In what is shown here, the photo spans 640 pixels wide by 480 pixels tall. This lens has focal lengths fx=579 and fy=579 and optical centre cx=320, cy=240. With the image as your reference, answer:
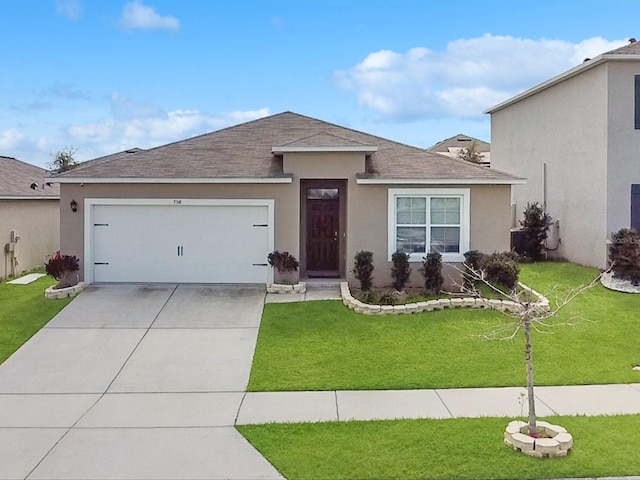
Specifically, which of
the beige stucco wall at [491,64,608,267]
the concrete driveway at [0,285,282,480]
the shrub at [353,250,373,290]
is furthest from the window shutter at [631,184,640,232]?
the concrete driveway at [0,285,282,480]

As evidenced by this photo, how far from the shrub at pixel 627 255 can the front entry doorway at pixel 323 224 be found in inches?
272

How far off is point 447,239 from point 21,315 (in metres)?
9.96

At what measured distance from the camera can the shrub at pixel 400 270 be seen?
45.1 feet

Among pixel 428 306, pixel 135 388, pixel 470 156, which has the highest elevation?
pixel 470 156

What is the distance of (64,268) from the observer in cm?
1398

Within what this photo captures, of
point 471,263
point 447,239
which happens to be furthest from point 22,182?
point 471,263

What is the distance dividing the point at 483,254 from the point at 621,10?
917cm

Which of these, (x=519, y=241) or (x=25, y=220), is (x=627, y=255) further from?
(x=25, y=220)

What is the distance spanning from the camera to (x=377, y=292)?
43.7 ft

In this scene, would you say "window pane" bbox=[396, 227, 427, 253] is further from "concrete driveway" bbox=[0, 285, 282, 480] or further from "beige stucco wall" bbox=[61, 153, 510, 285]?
"concrete driveway" bbox=[0, 285, 282, 480]

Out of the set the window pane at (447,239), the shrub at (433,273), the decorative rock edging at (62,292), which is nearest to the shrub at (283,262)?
the shrub at (433,273)

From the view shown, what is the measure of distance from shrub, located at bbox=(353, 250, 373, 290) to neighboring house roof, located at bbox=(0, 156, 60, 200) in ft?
32.8

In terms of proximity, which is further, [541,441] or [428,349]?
[428,349]

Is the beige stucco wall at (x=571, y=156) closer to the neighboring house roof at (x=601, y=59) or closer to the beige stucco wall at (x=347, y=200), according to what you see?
the neighboring house roof at (x=601, y=59)
